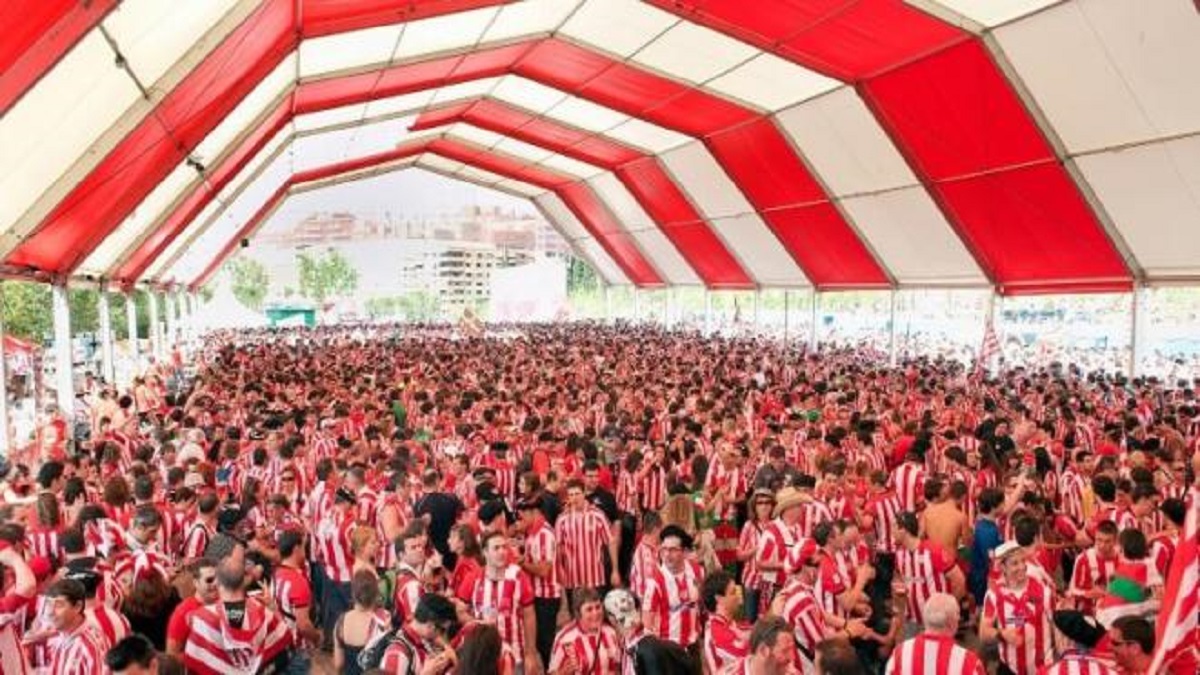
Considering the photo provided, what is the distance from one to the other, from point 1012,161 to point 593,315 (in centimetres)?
4311

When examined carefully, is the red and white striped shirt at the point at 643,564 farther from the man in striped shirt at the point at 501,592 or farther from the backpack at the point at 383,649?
the backpack at the point at 383,649

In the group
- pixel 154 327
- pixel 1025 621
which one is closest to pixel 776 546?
pixel 1025 621

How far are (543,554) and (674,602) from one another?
5.72 feet

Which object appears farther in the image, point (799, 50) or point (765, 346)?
point (765, 346)

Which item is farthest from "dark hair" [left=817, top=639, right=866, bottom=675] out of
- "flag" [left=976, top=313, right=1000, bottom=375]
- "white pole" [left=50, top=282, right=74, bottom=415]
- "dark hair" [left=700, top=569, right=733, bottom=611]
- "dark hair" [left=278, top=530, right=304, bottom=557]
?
"flag" [left=976, top=313, right=1000, bottom=375]

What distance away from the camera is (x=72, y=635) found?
Result: 5.11 m

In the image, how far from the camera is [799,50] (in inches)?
747

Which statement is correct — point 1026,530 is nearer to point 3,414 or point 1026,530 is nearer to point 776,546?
point 776,546

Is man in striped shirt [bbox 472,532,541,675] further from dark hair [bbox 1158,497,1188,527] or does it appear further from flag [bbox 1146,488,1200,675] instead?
dark hair [bbox 1158,497,1188,527]

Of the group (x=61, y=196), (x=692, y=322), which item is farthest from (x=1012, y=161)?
(x=692, y=322)

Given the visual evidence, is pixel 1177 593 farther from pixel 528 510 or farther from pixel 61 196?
pixel 61 196

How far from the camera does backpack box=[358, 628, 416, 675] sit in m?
4.94

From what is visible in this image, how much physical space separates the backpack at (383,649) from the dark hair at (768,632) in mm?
1617

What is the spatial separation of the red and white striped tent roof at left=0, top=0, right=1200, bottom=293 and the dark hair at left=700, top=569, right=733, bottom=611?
6.26m
